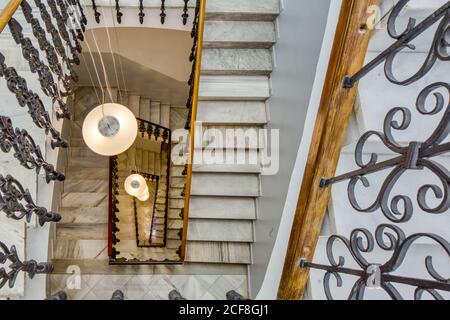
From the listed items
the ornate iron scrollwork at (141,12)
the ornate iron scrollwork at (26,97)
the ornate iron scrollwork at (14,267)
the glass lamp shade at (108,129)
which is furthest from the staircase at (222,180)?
the ornate iron scrollwork at (14,267)

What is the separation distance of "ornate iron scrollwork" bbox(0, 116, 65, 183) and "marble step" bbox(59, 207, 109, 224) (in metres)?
2.24

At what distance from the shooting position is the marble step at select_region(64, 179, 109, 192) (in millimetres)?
4980

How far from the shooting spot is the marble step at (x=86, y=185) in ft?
16.3

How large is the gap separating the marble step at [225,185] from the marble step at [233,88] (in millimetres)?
837

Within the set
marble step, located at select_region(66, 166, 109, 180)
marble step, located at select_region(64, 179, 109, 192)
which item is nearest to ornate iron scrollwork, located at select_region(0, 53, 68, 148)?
marble step, located at select_region(64, 179, 109, 192)

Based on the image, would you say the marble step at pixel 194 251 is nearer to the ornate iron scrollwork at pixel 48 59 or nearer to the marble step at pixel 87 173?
the marble step at pixel 87 173

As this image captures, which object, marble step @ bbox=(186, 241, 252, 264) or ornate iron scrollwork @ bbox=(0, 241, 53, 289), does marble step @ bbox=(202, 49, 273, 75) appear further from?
ornate iron scrollwork @ bbox=(0, 241, 53, 289)

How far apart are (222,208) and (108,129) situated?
155 cm

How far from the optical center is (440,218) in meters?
1.52

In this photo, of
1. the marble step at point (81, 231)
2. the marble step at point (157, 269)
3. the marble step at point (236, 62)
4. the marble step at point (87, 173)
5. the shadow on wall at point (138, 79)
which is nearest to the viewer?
→ the marble step at point (236, 62)

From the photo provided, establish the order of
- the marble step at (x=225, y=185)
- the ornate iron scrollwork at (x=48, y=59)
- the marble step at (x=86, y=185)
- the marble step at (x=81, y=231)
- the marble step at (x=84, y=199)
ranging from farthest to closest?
the marble step at (x=86, y=185) → the marble step at (x=84, y=199) → the marble step at (x=81, y=231) → the marble step at (x=225, y=185) → the ornate iron scrollwork at (x=48, y=59)

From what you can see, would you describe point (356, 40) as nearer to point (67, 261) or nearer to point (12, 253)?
point (12, 253)

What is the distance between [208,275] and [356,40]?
3.11 m

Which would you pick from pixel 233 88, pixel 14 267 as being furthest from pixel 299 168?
pixel 14 267
